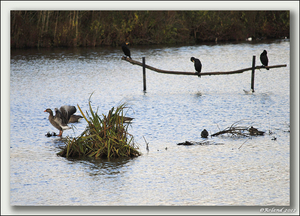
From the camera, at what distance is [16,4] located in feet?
26.1

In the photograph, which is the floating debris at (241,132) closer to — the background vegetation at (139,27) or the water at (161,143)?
the water at (161,143)

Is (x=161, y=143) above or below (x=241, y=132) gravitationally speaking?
below

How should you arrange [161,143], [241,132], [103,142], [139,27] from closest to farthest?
[103,142]
[161,143]
[241,132]
[139,27]

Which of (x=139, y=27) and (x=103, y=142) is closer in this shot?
(x=103, y=142)

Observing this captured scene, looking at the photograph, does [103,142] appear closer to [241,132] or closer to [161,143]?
[161,143]

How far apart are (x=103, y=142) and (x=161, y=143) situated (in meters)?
1.50

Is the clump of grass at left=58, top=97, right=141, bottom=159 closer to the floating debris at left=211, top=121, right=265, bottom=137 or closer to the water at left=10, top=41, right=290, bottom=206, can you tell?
the water at left=10, top=41, right=290, bottom=206

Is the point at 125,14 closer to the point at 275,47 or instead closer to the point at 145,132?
the point at 275,47

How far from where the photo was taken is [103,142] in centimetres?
845

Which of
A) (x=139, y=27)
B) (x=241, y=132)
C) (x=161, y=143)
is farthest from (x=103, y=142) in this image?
(x=139, y=27)

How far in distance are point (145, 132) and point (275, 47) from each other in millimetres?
20788

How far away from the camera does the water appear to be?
6.83 meters

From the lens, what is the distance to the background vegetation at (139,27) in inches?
1069

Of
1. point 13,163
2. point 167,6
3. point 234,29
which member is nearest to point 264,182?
point 167,6
